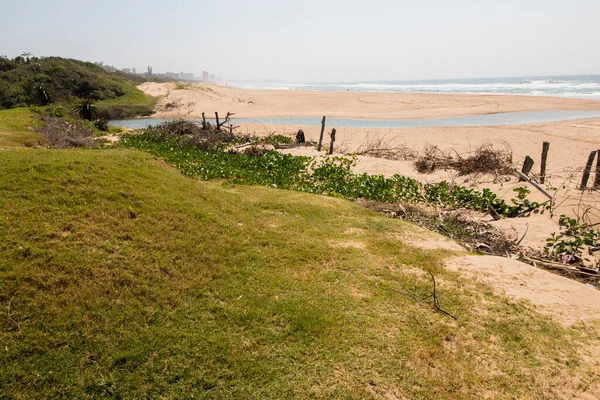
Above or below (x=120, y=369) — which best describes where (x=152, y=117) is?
above

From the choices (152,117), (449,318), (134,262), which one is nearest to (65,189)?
(134,262)

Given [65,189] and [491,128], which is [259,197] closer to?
[65,189]

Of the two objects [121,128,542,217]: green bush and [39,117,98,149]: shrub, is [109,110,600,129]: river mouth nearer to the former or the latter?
[39,117,98,149]: shrub

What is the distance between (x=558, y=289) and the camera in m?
5.41

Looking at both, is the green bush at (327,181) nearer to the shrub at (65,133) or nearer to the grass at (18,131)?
the shrub at (65,133)

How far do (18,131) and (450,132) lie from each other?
2506 centimetres

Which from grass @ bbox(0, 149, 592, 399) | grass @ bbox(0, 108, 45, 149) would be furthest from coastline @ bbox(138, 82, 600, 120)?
grass @ bbox(0, 149, 592, 399)

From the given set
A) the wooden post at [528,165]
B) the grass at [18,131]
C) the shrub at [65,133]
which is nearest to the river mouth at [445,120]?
the shrub at [65,133]

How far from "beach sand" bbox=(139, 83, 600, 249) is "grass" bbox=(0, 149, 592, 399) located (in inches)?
188

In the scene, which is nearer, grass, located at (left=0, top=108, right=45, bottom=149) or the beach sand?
the beach sand

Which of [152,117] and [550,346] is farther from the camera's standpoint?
[152,117]

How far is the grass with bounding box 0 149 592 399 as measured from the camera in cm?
333

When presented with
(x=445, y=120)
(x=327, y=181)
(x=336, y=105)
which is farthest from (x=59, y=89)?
(x=445, y=120)

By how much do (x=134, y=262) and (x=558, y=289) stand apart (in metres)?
6.23
